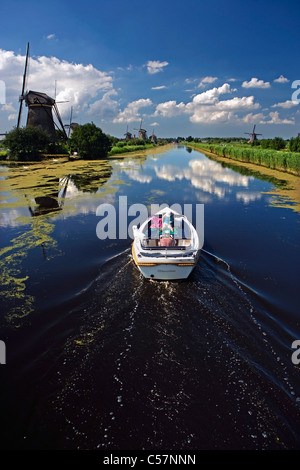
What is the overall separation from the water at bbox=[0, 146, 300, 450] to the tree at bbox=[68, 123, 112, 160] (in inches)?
1621

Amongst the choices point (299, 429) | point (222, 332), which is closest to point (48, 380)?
point (222, 332)

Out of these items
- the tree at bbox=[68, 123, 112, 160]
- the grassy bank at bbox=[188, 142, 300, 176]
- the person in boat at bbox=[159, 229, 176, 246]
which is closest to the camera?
the person in boat at bbox=[159, 229, 176, 246]

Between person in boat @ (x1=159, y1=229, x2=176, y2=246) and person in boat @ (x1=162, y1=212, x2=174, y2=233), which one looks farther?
person in boat @ (x1=162, y1=212, x2=174, y2=233)

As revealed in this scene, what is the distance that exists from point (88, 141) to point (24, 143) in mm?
11525

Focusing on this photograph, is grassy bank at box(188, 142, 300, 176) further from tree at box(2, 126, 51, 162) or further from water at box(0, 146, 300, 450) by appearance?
tree at box(2, 126, 51, 162)

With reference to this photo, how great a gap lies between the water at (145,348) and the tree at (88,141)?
41169mm

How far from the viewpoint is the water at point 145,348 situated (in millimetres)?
4168

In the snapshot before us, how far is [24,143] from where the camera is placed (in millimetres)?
41688

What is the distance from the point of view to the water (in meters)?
4.17

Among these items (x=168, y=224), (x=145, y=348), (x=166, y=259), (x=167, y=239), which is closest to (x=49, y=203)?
(x=168, y=224)

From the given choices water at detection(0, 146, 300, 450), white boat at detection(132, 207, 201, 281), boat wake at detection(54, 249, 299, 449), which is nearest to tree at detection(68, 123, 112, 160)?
water at detection(0, 146, 300, 450)

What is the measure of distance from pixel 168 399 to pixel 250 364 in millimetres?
1906

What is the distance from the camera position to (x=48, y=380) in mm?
4973

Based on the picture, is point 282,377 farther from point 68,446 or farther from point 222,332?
point 68,446
